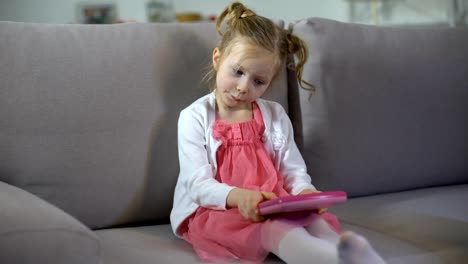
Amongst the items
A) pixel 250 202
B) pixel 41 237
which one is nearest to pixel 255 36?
pixel 250 202

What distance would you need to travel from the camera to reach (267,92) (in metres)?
1.70

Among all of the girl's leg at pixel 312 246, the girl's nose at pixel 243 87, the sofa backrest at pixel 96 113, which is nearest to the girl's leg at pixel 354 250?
the girl's leg at pixel 312 246

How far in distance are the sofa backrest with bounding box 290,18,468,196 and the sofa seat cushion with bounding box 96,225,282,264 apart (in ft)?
1.57

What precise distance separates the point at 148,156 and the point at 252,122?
0.27 metres

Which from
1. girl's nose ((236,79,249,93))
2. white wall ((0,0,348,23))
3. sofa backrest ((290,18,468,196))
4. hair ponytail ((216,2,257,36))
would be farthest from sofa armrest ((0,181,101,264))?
white wall ((0,0,348,23))

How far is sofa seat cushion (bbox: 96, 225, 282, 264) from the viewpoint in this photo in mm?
1241

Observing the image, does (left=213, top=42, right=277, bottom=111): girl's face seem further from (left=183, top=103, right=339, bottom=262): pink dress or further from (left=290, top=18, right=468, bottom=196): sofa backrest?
(left=290, top=18, right=468, bottom=196): sofa backrest

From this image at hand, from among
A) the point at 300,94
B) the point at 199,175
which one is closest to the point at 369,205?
the point at 300,94

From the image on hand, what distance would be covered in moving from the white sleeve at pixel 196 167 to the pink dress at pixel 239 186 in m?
0.03

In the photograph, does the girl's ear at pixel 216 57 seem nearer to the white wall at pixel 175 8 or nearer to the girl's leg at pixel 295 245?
the girl's leg at pixel 295 245

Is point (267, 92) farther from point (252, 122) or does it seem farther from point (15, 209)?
point (15, 209)

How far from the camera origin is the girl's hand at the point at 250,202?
124cm

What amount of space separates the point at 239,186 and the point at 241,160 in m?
0.06

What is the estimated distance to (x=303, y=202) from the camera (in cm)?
116
